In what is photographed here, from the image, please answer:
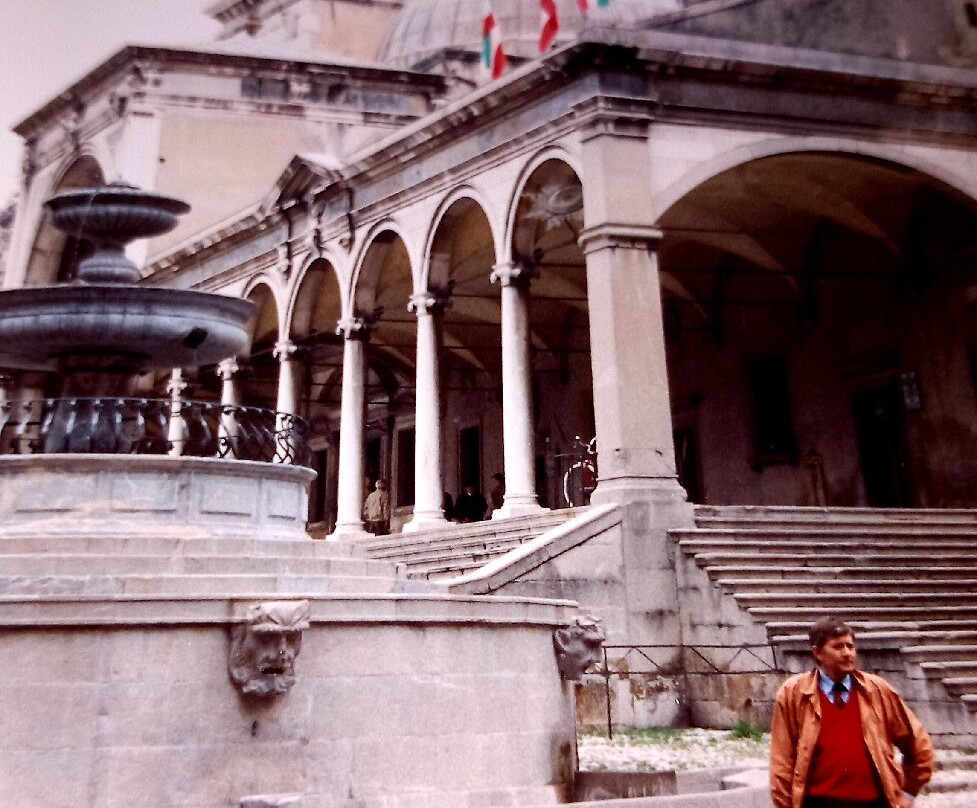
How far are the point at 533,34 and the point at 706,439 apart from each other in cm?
1462

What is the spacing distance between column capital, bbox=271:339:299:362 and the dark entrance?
11635 mm

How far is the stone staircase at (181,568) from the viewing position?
22.5 feet

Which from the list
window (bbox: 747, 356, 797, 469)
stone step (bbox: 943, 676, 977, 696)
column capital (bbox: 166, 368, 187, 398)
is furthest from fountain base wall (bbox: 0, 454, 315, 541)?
column capital (bbox: 166, 368, 187, 398)

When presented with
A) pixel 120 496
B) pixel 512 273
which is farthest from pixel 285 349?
pixel 120 496

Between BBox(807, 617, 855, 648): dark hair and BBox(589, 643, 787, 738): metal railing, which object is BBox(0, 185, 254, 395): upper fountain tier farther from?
BBox(807, 617, 855, 648): dark hair

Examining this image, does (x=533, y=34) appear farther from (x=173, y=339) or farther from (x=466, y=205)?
(x=173, y=339)

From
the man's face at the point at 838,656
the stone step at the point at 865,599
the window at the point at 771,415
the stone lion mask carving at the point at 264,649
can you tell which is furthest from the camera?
the window at the point at 771,415

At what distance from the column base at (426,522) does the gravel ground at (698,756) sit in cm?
599

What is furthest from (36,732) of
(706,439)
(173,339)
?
(706,439)

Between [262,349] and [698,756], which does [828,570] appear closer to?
[698,756]

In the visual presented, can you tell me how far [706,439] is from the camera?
22.8 meters

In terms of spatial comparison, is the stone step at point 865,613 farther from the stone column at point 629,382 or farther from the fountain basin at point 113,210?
the fountain basin at point 113,210

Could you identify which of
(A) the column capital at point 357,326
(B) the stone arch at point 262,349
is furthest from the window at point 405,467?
(A) the column capital at point 357,326

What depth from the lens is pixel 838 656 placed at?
4.01 meters
